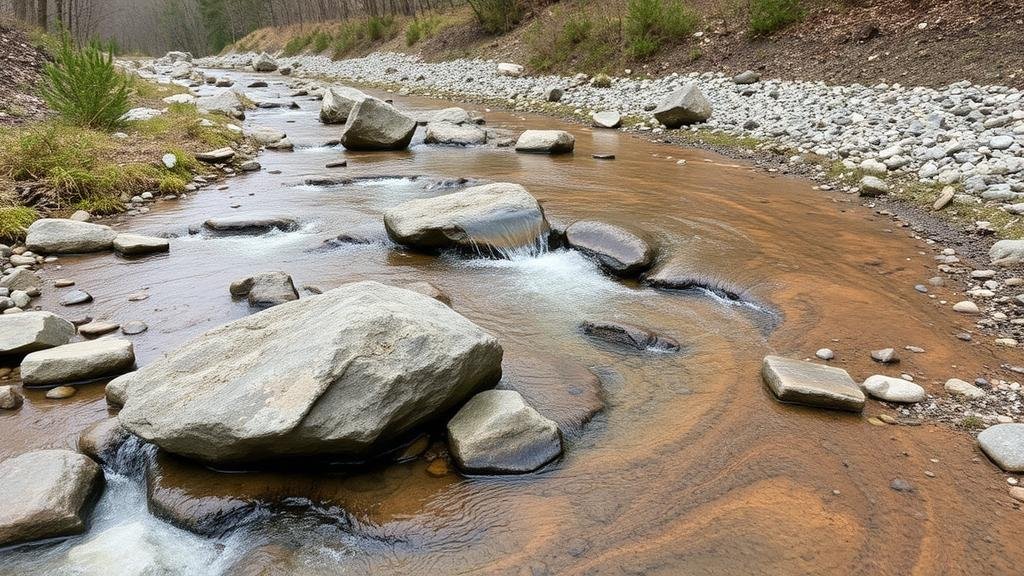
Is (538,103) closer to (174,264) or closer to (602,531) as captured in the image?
(174,264)

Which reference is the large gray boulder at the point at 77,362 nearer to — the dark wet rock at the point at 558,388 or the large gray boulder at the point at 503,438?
the large gray boulder at the point at 503,438

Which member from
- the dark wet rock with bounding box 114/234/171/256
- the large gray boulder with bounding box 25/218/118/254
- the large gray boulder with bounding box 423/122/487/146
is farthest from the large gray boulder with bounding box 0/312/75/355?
the large gray boulder with bounding box 423/122/487/146

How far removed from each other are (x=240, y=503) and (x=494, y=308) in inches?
90.6

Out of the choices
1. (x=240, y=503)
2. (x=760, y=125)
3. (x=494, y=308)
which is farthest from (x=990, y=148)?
(x=240, y=503)

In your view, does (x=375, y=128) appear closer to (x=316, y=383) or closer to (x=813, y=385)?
(x=316, y=383)

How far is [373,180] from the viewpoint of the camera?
840 centimetres

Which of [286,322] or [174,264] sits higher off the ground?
[286,322]

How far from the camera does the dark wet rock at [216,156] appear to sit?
29.0 ft

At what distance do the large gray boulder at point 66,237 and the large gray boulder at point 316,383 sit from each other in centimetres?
324

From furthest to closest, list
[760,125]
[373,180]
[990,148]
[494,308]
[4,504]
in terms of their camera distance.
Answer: [760,125] < [373,180] < [990,148] < [494,308] < [4,504]

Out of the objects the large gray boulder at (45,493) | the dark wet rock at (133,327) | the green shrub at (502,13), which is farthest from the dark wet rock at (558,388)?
the green shrub at (502,13)

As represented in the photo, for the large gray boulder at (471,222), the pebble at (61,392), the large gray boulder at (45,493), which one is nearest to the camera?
the large gray boulder at (45,493)

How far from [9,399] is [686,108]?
34.5 feet

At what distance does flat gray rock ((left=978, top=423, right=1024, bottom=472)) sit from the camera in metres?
2.78
